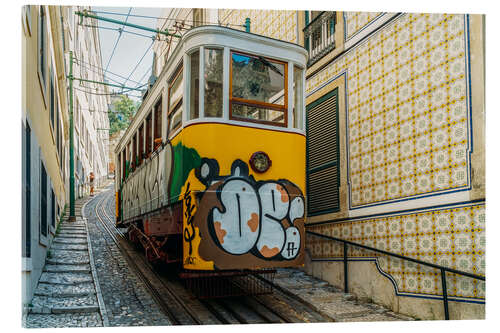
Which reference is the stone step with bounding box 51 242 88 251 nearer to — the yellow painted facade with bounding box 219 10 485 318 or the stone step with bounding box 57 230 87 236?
the stone step with bounding box 57 230 87 236

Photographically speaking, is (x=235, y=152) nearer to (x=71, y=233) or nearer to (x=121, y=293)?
(x=121, y=293)

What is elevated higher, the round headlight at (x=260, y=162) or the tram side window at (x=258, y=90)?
the tram side window at (x=258, y=90)

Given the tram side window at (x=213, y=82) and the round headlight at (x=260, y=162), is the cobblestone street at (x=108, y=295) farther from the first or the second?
the tram side window at (x=213, y=82)

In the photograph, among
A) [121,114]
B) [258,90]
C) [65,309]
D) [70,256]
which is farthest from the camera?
[121,114]

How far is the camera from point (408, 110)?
5.96 metres

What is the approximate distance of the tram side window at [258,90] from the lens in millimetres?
5605

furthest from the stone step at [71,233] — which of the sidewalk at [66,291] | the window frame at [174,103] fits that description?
the window frame at [174,103]

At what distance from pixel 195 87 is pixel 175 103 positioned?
0.63 m

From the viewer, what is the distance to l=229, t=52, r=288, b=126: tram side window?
5605mm

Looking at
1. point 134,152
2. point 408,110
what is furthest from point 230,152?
point 134,152

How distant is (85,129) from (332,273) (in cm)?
1271

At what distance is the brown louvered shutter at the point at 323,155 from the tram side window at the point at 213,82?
8.74ft

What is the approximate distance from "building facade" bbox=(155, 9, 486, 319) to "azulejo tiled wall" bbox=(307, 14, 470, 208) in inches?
0.6

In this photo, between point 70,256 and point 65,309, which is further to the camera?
point 70,256
